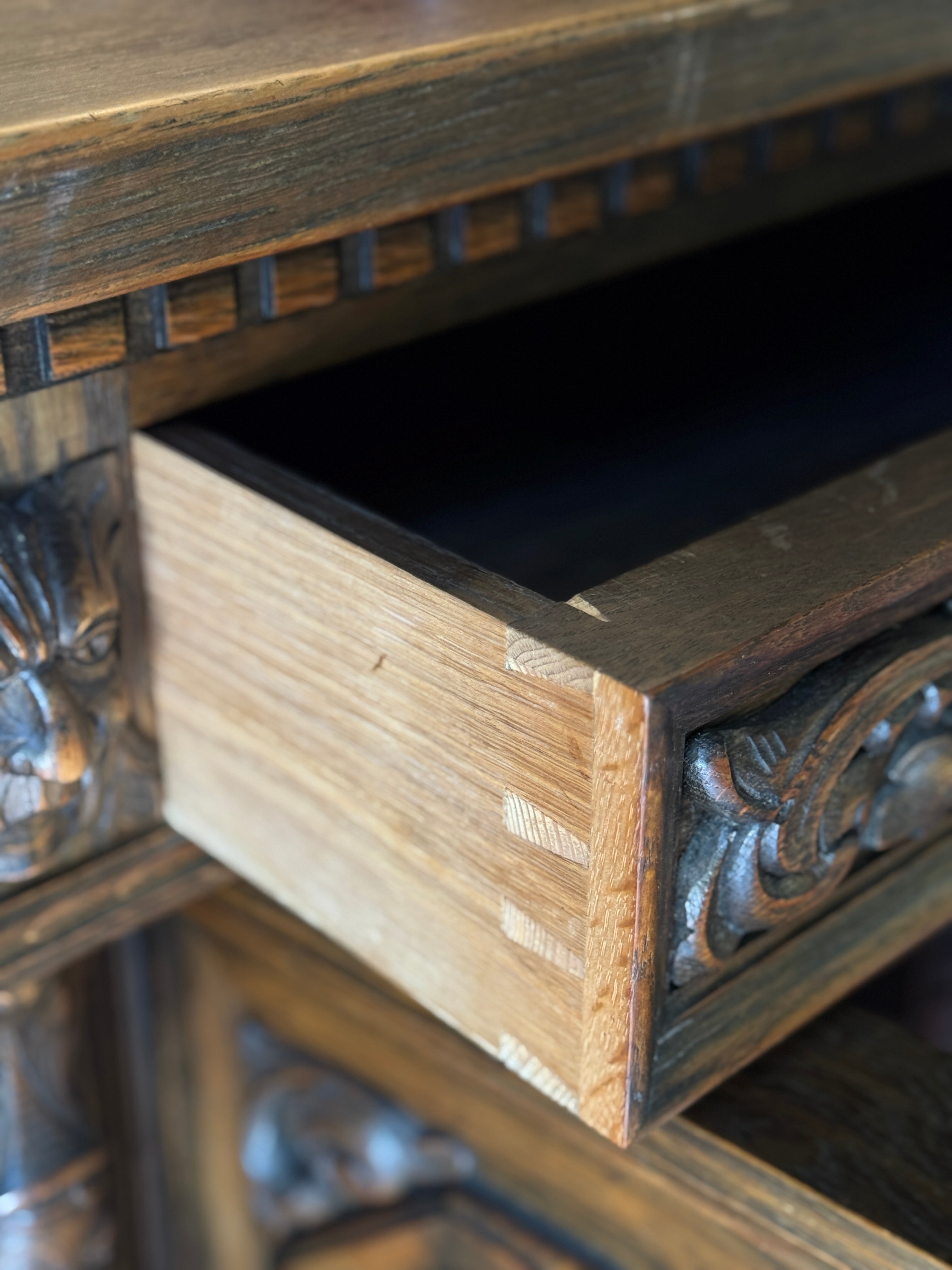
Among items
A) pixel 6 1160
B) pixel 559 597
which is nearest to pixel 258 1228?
pixel 6 1160

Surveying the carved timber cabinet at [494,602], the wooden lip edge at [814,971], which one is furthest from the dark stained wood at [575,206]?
the wooden lip edge at [814,971]

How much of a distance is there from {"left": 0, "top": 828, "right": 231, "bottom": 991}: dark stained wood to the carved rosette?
0.21 metres

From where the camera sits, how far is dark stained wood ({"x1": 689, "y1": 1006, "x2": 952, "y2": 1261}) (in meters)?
0.42

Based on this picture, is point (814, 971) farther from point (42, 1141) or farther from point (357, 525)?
point (42, 1141)

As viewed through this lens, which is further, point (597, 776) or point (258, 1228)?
point (258, 1228)

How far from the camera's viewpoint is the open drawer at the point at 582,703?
0.34m

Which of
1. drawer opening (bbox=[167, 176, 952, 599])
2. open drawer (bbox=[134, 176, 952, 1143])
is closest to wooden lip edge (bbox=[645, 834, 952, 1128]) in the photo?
open drawer (bbox=[134, 176, 952, 1143])

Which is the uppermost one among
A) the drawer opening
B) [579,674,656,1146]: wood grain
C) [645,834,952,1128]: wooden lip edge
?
the drawer opening

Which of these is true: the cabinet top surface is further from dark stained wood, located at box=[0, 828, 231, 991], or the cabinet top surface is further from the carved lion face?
dark stained wood, located at box=[0, 828, 231, 991]

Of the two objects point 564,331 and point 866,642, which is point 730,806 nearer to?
point 866,642

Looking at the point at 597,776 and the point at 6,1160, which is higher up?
the point at 597,776

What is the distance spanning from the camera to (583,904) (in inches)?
13.7

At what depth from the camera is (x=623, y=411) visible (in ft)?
1.62

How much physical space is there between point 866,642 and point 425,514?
0.43ft
